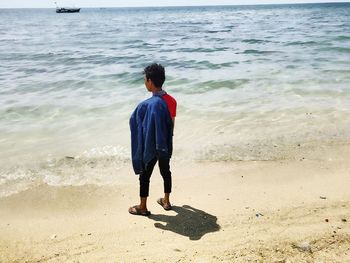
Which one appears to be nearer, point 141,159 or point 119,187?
point 141,159

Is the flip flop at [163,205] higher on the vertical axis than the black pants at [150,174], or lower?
lower

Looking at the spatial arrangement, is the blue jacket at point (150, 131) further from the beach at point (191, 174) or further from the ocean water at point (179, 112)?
the ocean water at point (179, 112)

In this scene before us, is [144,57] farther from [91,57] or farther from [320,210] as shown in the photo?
[320,210]

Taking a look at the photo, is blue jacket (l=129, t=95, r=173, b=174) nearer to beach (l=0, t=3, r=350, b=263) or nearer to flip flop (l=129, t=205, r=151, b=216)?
flip flop (l=129, t=205, r=151, b=216)

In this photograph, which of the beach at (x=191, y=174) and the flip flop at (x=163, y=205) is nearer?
the beach at (x=191, y=174)

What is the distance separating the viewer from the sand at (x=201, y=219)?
3.52m

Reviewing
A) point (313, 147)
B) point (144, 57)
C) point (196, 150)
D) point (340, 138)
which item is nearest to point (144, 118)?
point (196, 150)

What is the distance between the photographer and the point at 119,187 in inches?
203

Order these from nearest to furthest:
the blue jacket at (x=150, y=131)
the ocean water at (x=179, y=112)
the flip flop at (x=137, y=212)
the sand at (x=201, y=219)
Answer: the sand at (x=201, y=219) < the blue jacket at (x=150, y=131) < the flip flop at (x=137, y=212) < the ocean water at (x=179, y=112)

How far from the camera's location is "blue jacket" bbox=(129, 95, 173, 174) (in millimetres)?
3918

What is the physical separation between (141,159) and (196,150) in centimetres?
248

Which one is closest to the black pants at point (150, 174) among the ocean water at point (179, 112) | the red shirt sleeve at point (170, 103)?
the red shirt sleeve at point (170, 103)

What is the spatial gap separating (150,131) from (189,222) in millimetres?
1124

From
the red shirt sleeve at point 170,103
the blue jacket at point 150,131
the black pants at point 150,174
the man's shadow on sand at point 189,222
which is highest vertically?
the red shirt sleeve at point 170,103
